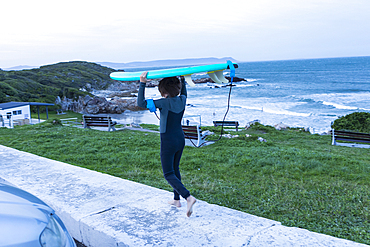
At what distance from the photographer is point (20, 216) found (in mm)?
2045

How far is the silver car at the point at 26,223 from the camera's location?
1851 mm

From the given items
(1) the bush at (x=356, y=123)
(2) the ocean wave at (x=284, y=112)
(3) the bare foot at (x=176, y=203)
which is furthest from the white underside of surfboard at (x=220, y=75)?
(2) the ocean wave at (x=284, y=112)

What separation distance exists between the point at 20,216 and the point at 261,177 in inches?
187

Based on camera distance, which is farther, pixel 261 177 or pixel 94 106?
pixel 94 106

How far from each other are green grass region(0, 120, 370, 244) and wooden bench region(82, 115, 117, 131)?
19.1 feet

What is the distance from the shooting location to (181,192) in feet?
11.6

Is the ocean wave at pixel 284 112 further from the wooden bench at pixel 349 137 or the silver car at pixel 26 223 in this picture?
the silver car at pixel 26 223

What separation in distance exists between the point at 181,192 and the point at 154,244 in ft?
2.50

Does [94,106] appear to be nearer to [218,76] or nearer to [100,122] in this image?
[100,122]

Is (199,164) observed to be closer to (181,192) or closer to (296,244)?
(181,192)

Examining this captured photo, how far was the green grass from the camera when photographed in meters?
3.86

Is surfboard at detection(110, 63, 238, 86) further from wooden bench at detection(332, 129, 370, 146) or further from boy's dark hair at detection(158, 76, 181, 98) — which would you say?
wooden bench at detection(332, 129, 370, 146)

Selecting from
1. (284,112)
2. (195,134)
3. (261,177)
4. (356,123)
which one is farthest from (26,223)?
(284,112)

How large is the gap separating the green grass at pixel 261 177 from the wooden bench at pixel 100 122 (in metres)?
5.81
